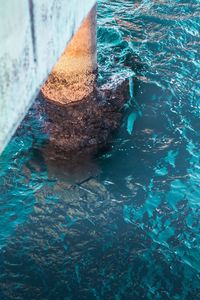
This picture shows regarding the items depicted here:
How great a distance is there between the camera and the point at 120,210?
8.67 m

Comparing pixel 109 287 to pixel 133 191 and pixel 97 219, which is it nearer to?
pixel 97 219

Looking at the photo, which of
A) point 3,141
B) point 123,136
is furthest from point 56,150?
point 3,141

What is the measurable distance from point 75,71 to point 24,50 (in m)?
6.64

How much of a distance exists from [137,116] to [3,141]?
6873 millimetres

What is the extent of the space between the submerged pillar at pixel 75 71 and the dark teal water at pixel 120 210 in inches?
28.7

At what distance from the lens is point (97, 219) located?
8.45 metres

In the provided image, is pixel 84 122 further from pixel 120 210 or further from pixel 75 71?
pixel 120 210

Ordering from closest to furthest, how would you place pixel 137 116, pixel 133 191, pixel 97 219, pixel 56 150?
pixel 97 219, pixel 133 191, pixel 56 150, pixel 137 116

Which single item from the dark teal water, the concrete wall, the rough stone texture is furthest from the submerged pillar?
the concrete wall

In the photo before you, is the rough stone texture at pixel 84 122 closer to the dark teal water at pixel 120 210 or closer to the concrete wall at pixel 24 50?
the dark teal water at pixel 120 210

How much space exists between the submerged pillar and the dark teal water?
0.73 metres

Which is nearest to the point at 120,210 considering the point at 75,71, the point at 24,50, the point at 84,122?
the point at 84,122

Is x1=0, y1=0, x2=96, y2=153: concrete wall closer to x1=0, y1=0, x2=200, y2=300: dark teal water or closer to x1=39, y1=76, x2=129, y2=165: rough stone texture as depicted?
x1=0, y1=0, x2=200, y2=300: dark teal water

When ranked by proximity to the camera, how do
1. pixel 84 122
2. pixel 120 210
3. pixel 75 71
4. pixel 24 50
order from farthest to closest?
1. pixel 75 71
2. pixel 84 122
3. pixel 120 210
4. pixel 24 50
